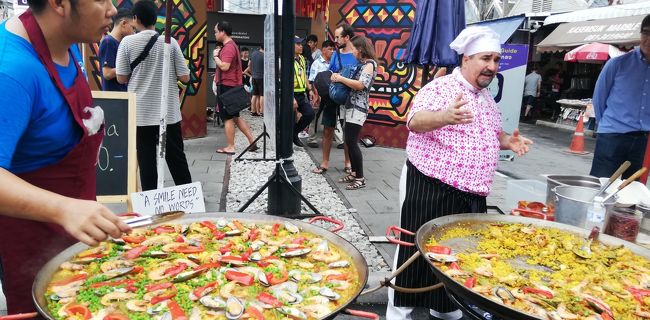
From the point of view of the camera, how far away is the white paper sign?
3016 mm

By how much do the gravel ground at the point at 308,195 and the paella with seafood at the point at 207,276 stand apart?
2024 mm

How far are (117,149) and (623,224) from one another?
398cm

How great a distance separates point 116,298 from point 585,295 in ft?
6.06

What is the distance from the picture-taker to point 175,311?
5.10 feet

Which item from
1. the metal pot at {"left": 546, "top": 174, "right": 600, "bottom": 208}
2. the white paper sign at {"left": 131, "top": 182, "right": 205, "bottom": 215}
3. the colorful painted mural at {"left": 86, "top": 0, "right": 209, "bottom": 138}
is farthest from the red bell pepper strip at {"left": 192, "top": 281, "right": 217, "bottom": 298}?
the colorful painted mural at {"left": 86, "top": 0, "right": 209, "bottom": 138}

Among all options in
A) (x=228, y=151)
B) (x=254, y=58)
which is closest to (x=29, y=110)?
(x=228, y=151)

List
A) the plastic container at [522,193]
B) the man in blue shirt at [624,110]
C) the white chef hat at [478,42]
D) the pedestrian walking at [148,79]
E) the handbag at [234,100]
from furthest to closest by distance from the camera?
1. the handbag at [234,100]
2. the pedestrian walking at [148,79]
3. the man in blue shirt at [624,110]
4. the plastic container at [522,193]
5. the white chef hat at [478,42]

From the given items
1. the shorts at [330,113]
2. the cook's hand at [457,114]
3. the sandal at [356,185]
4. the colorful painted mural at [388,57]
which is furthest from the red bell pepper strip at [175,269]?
the colorful painted mural at [388,57]

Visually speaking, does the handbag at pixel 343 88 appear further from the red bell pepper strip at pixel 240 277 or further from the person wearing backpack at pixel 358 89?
the red bell pepper strip at pixel 240 277

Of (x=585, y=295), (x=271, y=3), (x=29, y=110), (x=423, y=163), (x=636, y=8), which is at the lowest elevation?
(x=585, y=295)

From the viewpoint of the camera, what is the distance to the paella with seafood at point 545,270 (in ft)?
5.80

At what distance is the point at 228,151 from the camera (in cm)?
824

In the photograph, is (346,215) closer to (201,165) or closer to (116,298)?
(201,165)

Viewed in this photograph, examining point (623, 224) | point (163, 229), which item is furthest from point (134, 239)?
Answer: point (623, 224)
